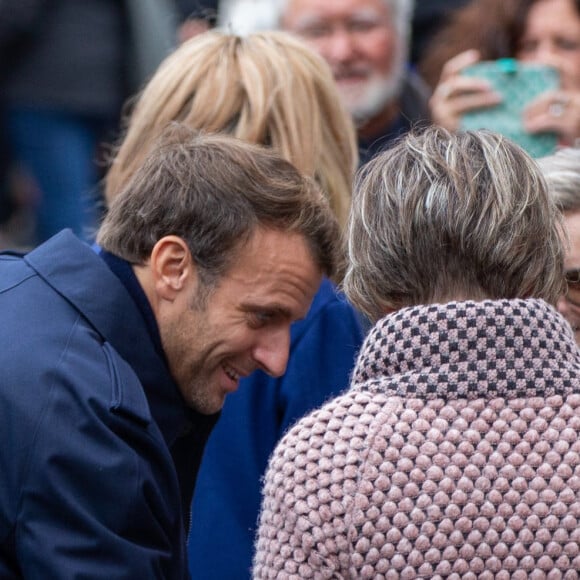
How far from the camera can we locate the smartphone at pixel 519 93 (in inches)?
142

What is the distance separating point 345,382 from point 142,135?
0.85 metres

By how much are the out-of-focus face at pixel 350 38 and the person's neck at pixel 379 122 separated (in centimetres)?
6

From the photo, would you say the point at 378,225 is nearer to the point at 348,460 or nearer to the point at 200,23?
the point at 348,460

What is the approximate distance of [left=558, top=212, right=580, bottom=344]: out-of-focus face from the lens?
2.78 meters

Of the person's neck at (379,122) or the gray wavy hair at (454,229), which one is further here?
the person's neck at (379,122)

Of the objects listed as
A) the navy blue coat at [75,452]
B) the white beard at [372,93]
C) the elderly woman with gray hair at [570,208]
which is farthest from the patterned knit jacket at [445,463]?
the white beard at [372,93]

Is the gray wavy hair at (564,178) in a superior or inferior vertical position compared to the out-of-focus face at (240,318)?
superior

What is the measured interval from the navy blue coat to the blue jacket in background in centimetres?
46

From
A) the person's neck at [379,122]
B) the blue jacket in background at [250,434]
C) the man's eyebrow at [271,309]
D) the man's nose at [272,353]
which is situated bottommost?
the blue jacket in background at [250,434]

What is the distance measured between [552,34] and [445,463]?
262 centimetres

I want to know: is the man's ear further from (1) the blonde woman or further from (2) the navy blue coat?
(1) the blonde woman

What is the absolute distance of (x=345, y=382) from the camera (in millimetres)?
2857

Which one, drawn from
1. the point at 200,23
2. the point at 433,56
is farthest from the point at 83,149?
the point at 433,56

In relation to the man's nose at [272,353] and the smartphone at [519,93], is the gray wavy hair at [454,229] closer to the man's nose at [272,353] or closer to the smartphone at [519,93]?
the man's nose at [272,353]
